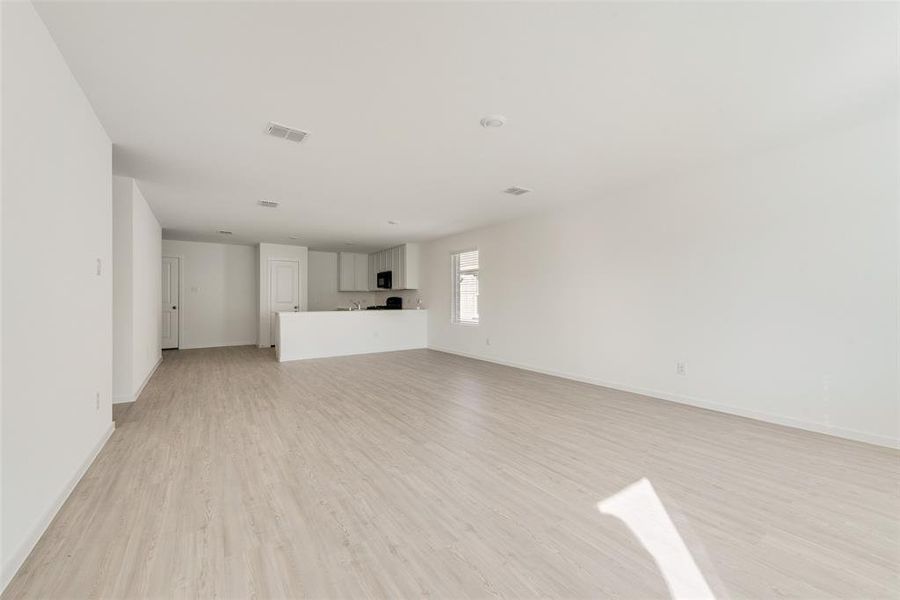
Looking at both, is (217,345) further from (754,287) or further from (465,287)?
(754,287)

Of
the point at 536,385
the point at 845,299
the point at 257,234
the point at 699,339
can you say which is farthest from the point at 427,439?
the point at 257,234

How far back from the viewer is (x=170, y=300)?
310 inches

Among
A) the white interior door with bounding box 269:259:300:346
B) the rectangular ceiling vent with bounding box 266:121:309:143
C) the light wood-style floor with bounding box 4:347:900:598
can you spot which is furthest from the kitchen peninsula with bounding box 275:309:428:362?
the rectangular ceiling vent with bounding box 266:121:309:143

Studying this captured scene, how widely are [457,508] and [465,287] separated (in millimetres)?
5698

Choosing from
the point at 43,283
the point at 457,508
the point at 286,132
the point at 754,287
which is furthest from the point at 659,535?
the point at 286,132

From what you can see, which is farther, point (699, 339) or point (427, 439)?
point (699, 339)

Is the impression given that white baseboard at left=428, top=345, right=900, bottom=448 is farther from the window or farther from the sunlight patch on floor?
the window

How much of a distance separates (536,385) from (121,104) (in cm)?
471

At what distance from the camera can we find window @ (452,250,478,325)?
718 centimetres

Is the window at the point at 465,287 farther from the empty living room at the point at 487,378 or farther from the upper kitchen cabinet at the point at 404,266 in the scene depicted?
the empty living room at the point at 487,378

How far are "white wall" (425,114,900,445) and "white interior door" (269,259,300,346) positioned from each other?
20.4 feet

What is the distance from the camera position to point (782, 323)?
327 cm

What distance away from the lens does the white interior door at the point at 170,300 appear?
780 cm

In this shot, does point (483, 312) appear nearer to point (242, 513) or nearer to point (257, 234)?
point (257, 234)
